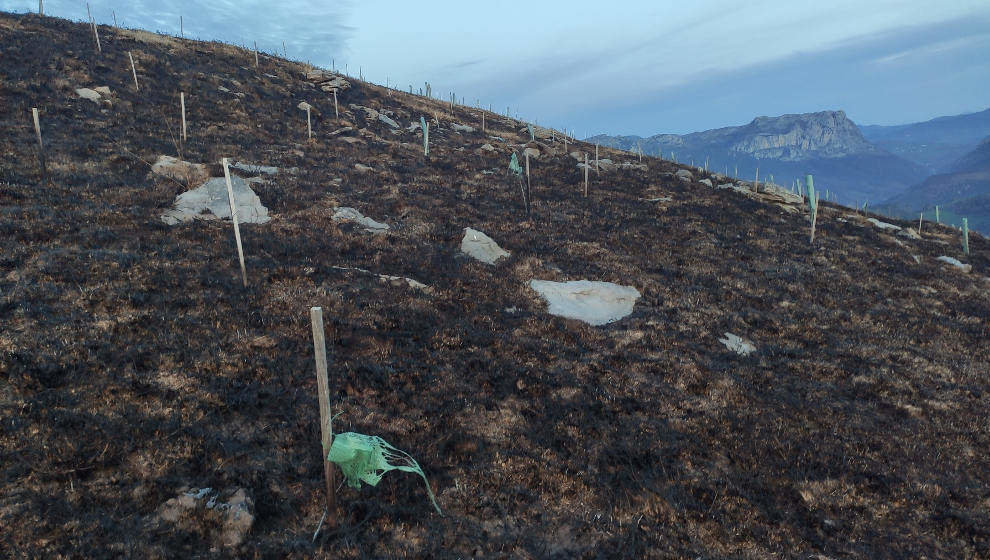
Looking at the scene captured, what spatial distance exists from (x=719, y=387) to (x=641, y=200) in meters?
26.7

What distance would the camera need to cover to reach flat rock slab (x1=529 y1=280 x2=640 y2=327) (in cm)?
1686

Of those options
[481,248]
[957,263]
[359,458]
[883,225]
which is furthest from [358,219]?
[883,225]

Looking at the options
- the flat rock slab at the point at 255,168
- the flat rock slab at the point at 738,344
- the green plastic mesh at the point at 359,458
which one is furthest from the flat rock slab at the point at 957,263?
the flat rock slab at the point at 255,168

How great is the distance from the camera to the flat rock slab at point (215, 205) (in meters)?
18.3

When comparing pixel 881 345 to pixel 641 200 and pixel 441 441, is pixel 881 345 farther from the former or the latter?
pixel 641 200

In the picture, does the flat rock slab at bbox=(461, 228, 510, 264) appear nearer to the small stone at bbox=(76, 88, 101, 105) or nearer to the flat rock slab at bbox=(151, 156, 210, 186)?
the flat rock slab at bbox=(151, 156, 210, 186)

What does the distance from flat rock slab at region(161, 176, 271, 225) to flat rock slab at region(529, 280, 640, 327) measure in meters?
13.7

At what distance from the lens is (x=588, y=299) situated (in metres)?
18.2

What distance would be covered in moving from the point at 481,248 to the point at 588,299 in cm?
616

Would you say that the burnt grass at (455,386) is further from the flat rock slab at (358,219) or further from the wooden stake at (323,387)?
the wooden stake at (323,387)

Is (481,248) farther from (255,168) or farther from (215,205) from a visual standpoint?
(255,168)

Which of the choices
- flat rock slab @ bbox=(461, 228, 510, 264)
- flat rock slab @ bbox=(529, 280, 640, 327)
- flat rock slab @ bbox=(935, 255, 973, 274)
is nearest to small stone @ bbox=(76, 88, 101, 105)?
flat rock slab @ bbox=(461, 228, 510, 264)

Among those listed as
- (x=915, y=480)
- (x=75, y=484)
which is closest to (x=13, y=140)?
(x=75, y=484)

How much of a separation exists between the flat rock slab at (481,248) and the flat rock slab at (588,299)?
3.13m
